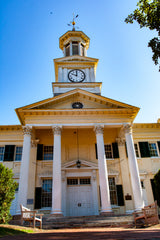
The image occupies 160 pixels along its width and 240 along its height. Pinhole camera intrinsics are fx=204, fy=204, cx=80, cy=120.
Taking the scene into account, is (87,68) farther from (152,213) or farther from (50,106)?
(152,213)

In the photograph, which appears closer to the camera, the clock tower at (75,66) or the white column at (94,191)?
the white column at (94,191)

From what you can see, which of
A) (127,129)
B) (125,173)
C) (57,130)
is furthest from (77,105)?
(125,173)

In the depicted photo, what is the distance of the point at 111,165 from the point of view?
1773 cm

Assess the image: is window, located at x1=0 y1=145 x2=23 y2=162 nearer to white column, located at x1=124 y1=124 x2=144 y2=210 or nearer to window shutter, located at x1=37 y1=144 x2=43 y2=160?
window shutter, located at x1=37 y1=144 x2=43 y2=160

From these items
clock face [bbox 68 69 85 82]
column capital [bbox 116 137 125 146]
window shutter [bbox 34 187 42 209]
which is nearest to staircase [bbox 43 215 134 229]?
window shutter [bbox 34 187 42 209]

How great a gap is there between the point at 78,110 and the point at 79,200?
7.25m

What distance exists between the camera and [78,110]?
16.2 metres

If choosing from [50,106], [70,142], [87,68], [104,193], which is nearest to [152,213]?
[104,193]

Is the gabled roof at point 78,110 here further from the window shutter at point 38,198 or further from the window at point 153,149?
the window shutter at point 38,198

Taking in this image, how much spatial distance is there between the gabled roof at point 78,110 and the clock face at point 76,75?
478 cm

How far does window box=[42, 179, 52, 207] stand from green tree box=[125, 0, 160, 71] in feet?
42.4

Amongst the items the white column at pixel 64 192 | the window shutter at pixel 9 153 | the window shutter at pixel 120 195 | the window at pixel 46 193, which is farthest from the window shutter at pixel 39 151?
the window shutter at pixel 120 195

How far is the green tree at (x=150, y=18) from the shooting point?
7.76 m

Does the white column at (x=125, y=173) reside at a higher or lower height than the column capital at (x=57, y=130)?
lower
